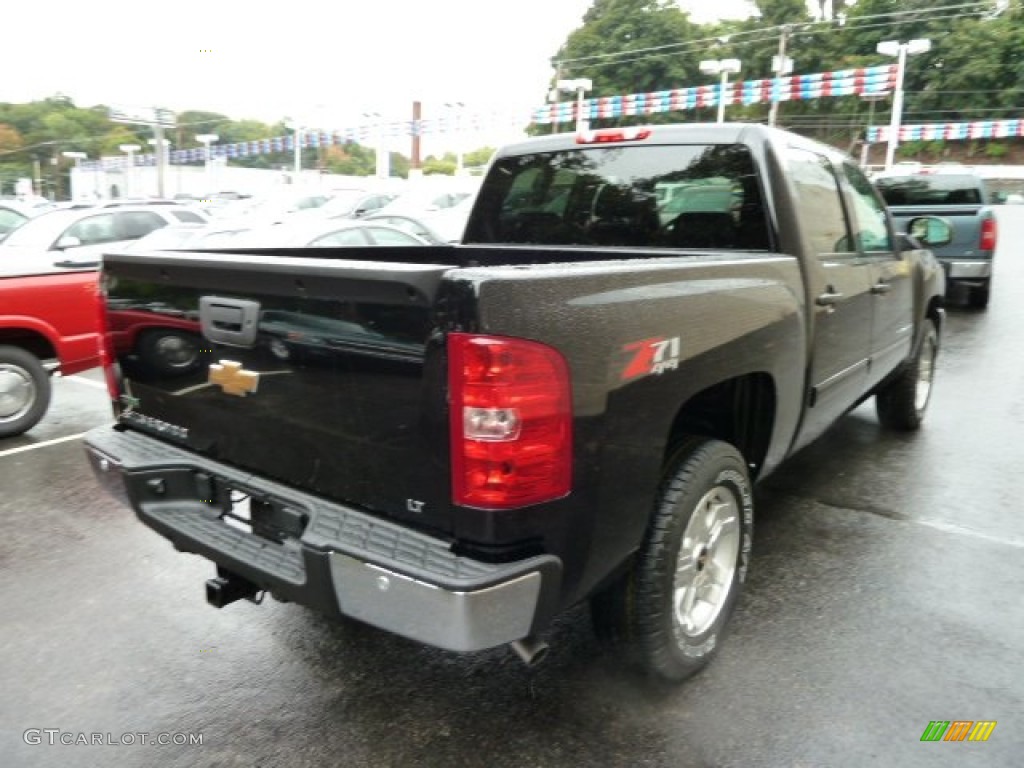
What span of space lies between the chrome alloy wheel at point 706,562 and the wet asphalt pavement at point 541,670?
23 cm

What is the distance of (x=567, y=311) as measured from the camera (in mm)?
2061

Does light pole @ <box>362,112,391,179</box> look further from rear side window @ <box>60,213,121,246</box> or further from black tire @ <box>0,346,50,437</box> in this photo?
black tire @ <box>0,346,50,437</box>

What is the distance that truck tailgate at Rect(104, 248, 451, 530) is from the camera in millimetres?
2111

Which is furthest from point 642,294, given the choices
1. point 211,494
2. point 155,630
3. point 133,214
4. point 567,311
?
point 133,214

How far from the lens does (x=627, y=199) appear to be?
380 cm

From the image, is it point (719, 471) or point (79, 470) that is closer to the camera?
→ point (719, 471)

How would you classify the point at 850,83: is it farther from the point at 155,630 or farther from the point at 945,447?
the point at 155,630

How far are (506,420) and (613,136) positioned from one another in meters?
2.33

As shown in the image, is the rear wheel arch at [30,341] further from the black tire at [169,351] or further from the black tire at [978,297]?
the black tire at [978,297]

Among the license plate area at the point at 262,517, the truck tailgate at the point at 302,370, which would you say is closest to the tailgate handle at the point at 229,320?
the truck tailgate at the point at 302,370

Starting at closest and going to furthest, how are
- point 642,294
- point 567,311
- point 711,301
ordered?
point 567,311
point 642,294
point 711,301

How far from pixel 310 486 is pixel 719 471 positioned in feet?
4.58

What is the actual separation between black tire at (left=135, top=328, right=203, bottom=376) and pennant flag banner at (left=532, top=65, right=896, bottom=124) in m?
33.9

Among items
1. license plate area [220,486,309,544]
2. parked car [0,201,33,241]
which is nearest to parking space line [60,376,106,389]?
license plate area [220,486,309,544]
